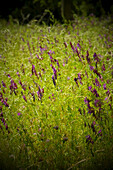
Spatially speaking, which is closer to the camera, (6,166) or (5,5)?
(6,166)

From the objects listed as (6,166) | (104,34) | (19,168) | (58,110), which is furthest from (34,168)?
(104,34)

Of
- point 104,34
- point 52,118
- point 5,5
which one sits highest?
point 5,5

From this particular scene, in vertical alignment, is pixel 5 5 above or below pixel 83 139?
above

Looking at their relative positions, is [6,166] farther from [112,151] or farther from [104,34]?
[104,34]

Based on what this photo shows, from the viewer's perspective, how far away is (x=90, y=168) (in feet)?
5.18

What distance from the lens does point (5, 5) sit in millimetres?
15656

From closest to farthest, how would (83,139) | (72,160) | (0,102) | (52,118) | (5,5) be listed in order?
1. (72,160)
2. (83,139)
3. (52,118)
4. (0,102)
5. (5,5)

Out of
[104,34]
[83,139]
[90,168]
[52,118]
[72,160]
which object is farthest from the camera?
[104,34]

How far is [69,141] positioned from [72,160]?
0.62ft

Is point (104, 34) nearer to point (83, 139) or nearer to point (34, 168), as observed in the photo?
point (83, 139)

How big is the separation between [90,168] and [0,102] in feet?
4.66

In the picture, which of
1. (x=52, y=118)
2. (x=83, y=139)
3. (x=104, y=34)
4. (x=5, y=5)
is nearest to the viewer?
(x=83, y=139)

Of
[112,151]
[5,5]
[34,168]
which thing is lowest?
[34,168]

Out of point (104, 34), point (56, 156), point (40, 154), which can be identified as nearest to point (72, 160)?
point (56, 156)
